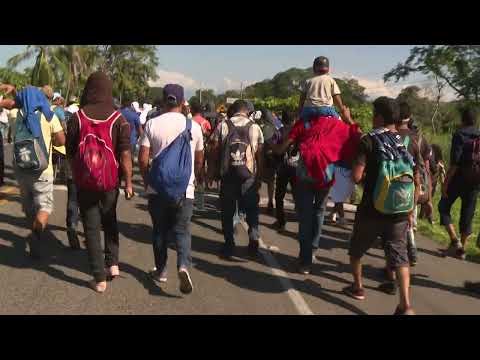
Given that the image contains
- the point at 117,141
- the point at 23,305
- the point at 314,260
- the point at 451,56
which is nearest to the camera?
the point at 23,305

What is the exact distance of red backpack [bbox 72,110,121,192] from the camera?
443 centimetres

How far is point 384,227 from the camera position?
4445 mm

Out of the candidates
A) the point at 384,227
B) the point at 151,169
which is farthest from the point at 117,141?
the point at 384,227

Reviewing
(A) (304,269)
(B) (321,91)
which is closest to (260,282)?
(A) (304,269)

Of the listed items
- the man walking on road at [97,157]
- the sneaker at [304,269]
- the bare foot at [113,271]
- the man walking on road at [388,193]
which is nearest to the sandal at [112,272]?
the bare foot at [113,271]

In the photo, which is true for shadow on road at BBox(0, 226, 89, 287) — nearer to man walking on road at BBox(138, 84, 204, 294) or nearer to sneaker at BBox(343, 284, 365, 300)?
man walking on road at BBox(138, 84, 204, 294)

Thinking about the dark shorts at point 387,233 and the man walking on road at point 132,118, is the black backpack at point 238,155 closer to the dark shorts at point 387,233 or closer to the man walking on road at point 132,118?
the dark shorts at point 387,233

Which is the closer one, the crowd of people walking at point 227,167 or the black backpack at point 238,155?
the crowd of people walking at point 227,167

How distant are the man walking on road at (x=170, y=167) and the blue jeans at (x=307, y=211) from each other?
4.39 ft

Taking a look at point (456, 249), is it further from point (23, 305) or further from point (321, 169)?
→ point (23, 305)

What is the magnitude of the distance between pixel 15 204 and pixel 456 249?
7168 millimetres

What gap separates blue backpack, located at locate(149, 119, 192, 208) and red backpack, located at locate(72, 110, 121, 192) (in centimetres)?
41

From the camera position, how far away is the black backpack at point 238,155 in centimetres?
580

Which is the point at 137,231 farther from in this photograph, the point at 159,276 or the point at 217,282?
the point at 217,282
